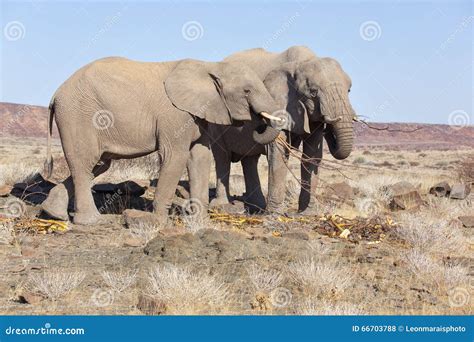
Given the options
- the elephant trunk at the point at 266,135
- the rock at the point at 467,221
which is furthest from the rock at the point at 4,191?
the rock at the point at 467,221

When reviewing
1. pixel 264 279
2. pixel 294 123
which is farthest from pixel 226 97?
pixel 264 279

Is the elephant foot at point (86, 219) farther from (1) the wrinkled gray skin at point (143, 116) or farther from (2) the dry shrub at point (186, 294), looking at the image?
(2) the dry shrub at point (186, 294)

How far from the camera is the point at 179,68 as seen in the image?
42.4ft

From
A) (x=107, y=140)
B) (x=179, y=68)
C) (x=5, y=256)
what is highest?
(x=179, y=68)

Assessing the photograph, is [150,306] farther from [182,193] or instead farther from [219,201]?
[182,193]

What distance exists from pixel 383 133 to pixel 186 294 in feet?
451

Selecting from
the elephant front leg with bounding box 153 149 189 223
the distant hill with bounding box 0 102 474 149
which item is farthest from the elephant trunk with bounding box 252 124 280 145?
the distant hill with bounding box 0 102 474 149

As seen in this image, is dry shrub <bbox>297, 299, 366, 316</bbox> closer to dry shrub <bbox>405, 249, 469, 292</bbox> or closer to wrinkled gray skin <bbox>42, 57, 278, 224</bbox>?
dry shrub <bbox>405, 249, 469, 292</bbox>

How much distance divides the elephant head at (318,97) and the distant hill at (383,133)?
272 feet

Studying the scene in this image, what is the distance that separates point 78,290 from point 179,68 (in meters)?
5.71

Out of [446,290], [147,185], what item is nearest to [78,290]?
[446,290]

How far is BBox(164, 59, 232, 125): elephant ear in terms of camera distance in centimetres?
1241

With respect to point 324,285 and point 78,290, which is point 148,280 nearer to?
point 78,290

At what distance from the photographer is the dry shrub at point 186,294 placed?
297 inches
